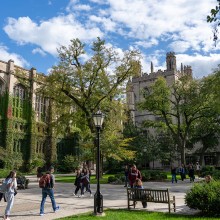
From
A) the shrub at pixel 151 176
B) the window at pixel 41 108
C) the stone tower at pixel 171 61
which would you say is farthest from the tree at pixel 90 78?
the stone tower at pixel 171 61

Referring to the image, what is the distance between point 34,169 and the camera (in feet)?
140

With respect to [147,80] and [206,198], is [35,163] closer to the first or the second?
[147,80]

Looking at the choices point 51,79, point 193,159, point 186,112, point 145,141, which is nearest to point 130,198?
point 51,79

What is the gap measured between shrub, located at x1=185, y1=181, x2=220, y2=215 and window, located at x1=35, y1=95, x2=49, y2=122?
39.0 meters

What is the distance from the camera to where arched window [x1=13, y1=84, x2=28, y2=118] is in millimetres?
43219

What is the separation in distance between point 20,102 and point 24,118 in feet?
7.71

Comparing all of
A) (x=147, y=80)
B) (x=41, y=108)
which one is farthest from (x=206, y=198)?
(x=147, y=80)

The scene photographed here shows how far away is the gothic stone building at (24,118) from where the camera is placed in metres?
41.4

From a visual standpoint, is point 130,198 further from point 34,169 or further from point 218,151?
point 218,151

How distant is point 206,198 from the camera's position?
32.8ft

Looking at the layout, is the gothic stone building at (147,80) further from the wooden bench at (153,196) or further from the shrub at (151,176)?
the wooden bench at (153,196)

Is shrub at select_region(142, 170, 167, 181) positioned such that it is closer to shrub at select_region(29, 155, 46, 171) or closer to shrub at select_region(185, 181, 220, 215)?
shrub at select_region(185, 181, 220, 215)

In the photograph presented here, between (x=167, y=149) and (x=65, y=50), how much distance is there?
26.7 metres

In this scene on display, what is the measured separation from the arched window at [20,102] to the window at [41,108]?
2382 millimetres
